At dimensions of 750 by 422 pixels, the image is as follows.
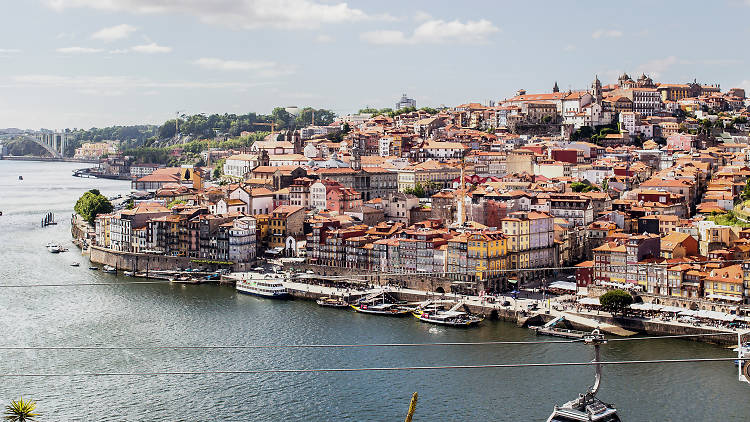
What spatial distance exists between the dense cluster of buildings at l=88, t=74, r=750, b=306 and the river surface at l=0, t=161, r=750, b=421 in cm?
281

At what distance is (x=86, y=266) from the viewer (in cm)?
2558

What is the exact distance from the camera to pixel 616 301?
1809 cm

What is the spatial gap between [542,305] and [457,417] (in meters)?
6.78

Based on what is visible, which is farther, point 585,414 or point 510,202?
point 510,202

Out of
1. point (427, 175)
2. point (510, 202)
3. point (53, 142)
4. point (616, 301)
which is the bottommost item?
point (616, 301)

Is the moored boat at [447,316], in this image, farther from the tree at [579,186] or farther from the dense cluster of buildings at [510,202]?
the tree at [579,186]

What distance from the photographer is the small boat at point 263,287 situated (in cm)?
2131

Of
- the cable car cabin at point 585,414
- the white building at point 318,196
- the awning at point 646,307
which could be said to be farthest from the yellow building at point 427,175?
the cable car cabin at point 585,414

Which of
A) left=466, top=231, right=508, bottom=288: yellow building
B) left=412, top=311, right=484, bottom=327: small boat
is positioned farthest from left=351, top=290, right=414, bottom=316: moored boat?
left=466, top=231, right=508, bottom=288: yellow building

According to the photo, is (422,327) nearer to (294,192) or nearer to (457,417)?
(457,417)

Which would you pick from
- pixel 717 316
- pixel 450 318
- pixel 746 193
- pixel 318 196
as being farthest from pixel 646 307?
pixel 318 196

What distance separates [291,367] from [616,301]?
6.36 metres

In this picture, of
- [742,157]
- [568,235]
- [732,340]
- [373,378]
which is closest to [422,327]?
[373,378]

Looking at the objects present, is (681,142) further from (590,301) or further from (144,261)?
(144,261)
